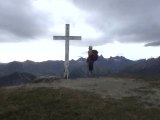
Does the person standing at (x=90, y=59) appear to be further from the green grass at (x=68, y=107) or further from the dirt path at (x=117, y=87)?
the green grass at (x=68, y=107)

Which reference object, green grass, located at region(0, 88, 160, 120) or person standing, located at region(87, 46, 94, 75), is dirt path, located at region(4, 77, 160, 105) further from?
person standing, located at region(87, 46, 94, 75)

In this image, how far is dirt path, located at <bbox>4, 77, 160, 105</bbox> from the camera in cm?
3006

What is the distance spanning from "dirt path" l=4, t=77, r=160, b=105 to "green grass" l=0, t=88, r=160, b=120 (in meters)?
1.19

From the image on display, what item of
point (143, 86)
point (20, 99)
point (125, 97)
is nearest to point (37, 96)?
point (20, 99)

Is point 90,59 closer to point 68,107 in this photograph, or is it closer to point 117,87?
point 117,87

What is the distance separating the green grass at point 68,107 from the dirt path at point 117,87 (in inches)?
46.7

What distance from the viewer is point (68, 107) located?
2703cm

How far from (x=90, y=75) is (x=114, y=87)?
28.5ft

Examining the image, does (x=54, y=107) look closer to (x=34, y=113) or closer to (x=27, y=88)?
(x=34, y=113)

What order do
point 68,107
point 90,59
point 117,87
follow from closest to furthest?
point 68,107
point 117,87
point 90,59

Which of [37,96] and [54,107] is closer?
[54,107]

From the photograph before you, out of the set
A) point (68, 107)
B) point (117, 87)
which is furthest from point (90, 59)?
point (68, 107)

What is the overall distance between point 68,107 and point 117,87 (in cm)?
662

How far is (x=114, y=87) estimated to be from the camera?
3266 centimetres
